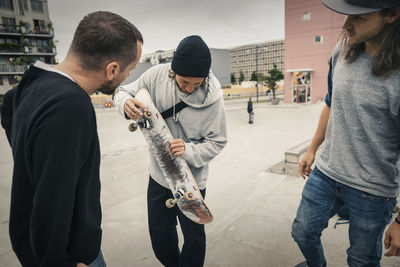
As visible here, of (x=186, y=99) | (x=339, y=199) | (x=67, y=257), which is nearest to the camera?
(x=67, y=257)

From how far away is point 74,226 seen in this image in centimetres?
109

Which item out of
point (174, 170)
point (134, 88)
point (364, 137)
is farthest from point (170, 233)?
point (364, 137)

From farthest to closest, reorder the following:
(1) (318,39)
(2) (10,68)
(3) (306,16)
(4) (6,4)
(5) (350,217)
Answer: (2) (10,68) < (4) (6,4) < (3) (306,16) < (1) (318,39) < (5) (350,217)

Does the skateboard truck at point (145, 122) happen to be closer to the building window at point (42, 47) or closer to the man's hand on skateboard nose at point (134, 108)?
the man's hand on skateboard nose at point (134, 108)

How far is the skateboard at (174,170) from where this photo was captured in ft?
6.20

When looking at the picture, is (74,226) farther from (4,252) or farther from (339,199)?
(4,252)

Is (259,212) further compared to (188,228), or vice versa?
(259,212)

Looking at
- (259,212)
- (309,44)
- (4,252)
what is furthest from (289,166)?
(309,44)

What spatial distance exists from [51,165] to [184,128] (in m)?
1.18

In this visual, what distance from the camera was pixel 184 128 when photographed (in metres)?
1.98

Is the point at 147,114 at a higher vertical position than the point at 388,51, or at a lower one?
lower

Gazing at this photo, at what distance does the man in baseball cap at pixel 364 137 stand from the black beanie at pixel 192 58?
83 cm

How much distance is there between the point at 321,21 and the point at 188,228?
102ft

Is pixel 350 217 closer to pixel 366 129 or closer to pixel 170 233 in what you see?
pixel 366 129
